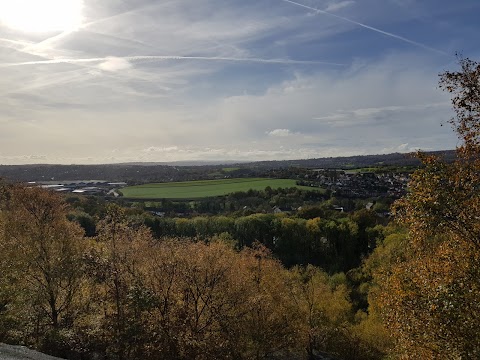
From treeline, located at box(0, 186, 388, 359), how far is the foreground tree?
14587 millimetres

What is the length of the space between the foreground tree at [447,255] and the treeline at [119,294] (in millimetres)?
14587

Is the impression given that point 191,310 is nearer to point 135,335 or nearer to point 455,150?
point 135,335

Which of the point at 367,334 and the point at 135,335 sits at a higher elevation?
the point at 135,335

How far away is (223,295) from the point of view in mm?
29594

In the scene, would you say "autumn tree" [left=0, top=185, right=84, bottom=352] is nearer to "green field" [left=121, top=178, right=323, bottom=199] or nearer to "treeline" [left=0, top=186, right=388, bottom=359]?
"treeline" [left=0, top=186, right=388, bottom=359]

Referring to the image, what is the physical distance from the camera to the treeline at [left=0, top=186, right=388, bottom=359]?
25.2 meters

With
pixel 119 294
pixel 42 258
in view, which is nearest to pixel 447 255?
pixel 119 294

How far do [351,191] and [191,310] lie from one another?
14786 centimetres

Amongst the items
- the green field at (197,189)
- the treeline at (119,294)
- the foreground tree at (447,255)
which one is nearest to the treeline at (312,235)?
the green field at (197,189)

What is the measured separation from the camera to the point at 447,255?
14984 mm

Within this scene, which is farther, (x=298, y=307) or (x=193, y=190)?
(x=193, y=190)

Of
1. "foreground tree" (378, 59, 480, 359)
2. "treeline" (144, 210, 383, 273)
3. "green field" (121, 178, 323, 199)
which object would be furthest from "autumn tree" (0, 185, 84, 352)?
"green field" (121, 178, 323, 199)

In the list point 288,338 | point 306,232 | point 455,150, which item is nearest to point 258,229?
point 306,232

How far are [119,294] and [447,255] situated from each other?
20.1m
